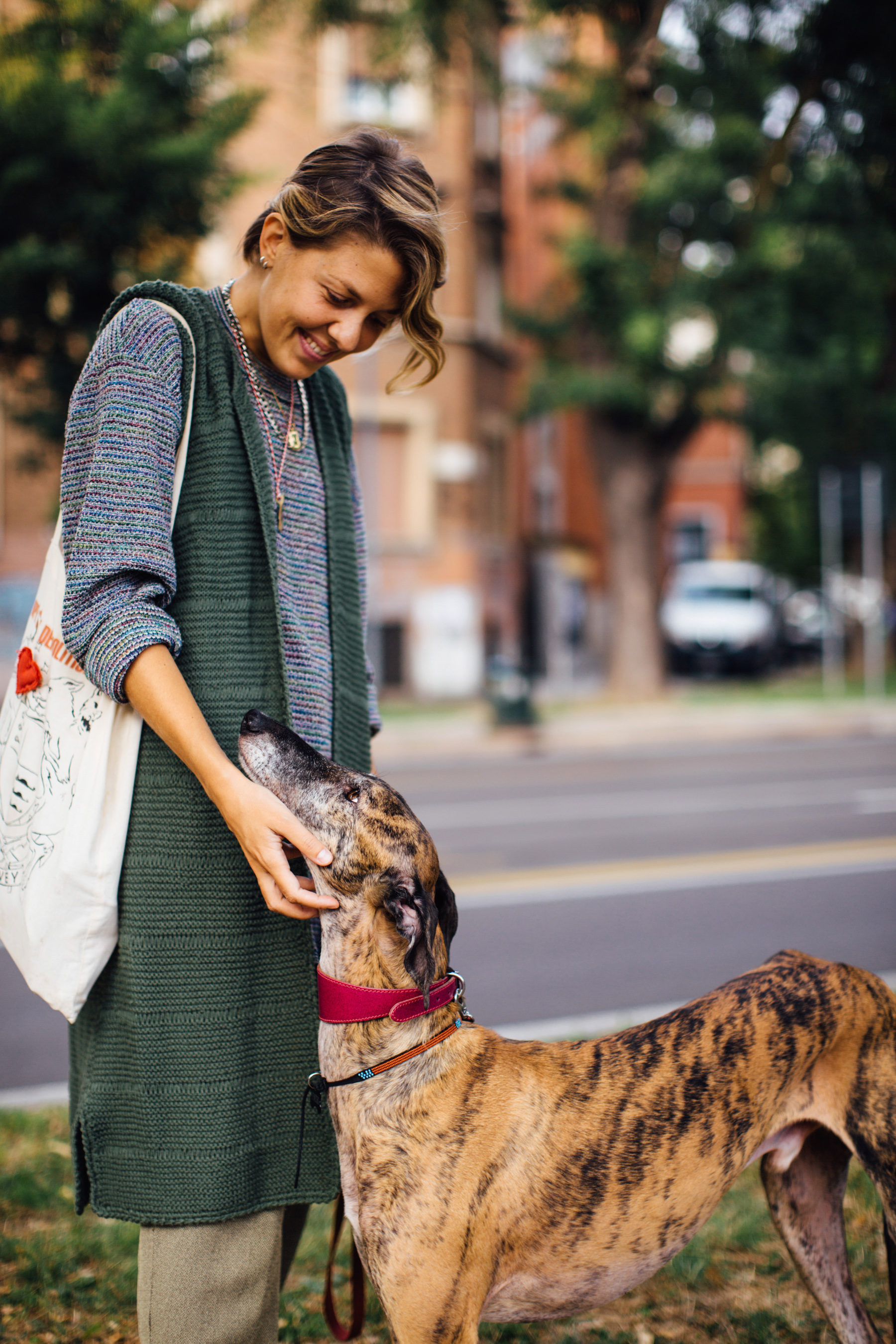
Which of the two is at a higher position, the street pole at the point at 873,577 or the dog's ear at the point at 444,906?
the street pole at the point at 873,577

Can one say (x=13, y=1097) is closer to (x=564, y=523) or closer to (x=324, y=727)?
(x=324, y=727)

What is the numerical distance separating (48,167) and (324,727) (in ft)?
35.7

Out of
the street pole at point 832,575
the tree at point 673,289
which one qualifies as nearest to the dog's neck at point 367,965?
the tree at point 673,289

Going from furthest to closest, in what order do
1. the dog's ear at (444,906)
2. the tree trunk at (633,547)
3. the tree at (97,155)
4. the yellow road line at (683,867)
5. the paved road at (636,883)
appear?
the tree trunk at (633,547) → the tree at (97,155) → the yellow road line at (683,867) → the paved road at (636,883) → the dog's ear at (444,906)

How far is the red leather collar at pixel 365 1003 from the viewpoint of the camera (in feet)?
6.98

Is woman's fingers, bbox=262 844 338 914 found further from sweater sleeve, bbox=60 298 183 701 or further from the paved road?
the paved road

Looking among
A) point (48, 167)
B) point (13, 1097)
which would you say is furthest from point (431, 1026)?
point (48, 167)

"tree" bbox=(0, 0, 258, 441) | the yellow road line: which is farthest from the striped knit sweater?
"tree" bbox=(0, 0, 258, 441)

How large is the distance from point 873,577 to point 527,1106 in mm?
18403

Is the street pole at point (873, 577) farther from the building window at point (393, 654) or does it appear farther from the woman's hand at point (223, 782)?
the woman's hand at point (223, 782)

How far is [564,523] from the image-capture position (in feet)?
95.0

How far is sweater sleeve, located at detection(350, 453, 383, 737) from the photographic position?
8.21 ft

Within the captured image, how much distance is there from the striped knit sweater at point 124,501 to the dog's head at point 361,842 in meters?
0.13

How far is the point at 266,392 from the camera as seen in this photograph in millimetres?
2256
